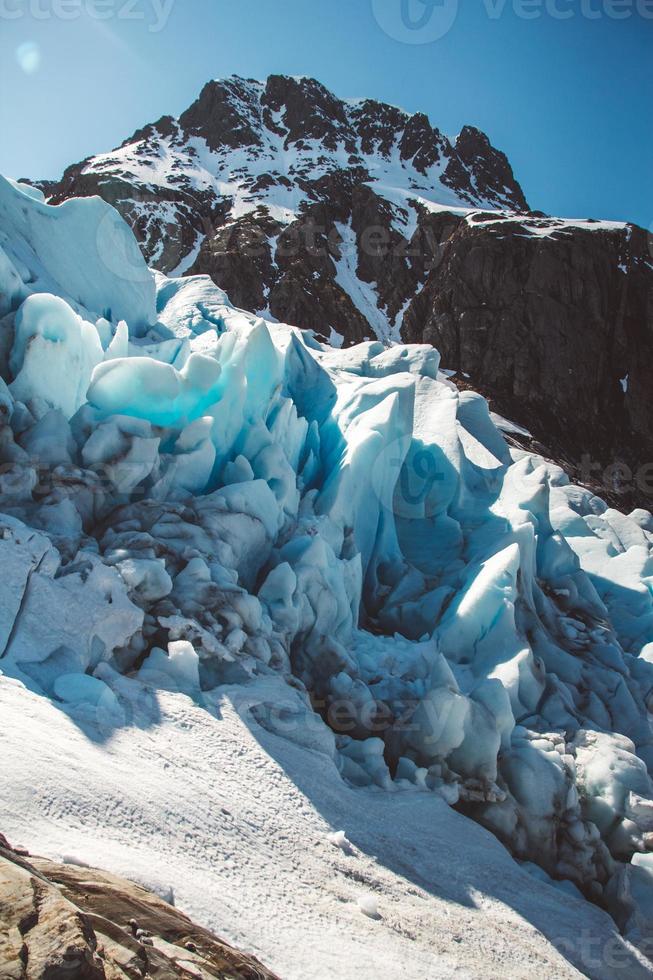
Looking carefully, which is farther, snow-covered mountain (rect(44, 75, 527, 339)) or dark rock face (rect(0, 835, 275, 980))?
snow-covered mountain (rect(44, 75, 527, 339))

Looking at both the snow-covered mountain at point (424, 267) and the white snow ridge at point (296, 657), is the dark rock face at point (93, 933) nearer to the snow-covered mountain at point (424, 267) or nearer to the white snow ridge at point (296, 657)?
the white snow ridge at point (296, 657)

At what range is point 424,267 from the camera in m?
59.2

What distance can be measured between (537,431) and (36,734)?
43237mm

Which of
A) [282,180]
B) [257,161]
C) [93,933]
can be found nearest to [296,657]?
[93,933]

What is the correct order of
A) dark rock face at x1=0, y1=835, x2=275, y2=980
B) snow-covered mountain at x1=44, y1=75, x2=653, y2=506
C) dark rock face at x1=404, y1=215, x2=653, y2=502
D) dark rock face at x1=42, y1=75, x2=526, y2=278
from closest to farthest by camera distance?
dark rock face at x1=0, y1=835, x2=275, y2=980 → dark rock face at x1=404, y1=215, x2=653, y2=502 → snow-covered mountain at x1=44, y1=75, x2=653, y2=506 → dark rock face at x1=42, y1=75, x2=526, y2=278

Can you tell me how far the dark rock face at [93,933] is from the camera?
7.36 feet

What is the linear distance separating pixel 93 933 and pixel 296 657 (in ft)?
20.1

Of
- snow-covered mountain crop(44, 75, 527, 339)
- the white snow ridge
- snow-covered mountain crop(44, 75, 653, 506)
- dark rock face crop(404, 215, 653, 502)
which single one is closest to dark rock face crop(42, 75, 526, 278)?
snow-covered mountain crop(44, 75, 527, 339)

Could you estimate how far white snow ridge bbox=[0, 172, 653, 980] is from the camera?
4.75 metres

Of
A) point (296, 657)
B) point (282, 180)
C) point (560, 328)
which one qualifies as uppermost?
point (282, 180)

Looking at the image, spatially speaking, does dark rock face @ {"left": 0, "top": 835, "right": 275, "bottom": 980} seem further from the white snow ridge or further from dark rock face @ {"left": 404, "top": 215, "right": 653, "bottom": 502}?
dark rock face @ {"left": 404, "top": 215, "right": 653, "bottom": 502}

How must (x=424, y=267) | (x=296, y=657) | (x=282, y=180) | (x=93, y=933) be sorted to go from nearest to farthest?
(x=93, y=933)
(x=296, y=657)
(x=424, y=267)
(x=282, y=180)

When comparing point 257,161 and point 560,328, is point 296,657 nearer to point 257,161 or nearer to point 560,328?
point 560,328

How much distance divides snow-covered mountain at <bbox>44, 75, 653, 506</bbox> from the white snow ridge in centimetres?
2779
